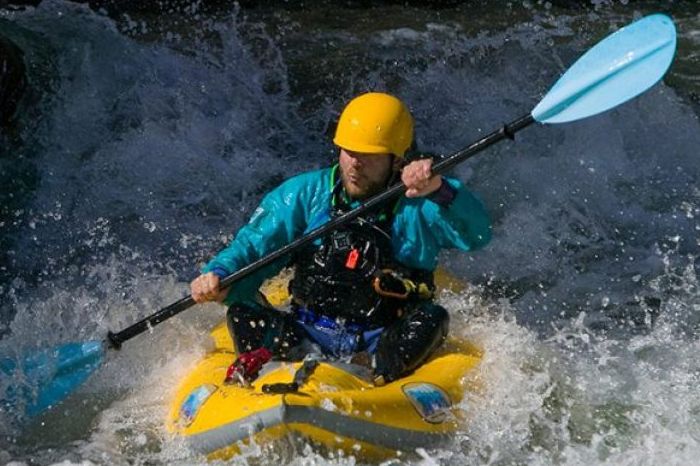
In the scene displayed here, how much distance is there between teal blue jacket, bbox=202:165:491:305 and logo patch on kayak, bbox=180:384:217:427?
48cm

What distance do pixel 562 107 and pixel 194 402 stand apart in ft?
5.89

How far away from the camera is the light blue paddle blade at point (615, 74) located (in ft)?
14.9

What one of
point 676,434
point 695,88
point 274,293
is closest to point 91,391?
point 274,293

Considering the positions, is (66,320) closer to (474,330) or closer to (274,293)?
(274,293)

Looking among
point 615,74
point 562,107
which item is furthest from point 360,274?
point 615,74

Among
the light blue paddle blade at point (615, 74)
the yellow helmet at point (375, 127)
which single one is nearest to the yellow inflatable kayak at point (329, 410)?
the yellow helmet at point (375, 127)

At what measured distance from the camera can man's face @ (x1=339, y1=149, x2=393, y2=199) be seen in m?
4.64

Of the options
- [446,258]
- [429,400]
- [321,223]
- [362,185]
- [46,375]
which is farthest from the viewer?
[446,258]

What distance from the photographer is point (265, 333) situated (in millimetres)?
4676

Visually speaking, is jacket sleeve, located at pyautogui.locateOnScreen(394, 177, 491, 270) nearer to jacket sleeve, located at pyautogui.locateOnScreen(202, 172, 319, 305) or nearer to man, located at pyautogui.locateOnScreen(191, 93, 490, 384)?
man, located at pyautogui.locateOnScreen(191, 93, 490, 384)

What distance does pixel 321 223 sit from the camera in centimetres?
480

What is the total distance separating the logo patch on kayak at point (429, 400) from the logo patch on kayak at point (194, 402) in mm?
705

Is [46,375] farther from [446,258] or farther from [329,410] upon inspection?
[446,258]

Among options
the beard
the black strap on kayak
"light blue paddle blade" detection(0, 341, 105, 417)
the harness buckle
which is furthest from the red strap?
"light blue paddle blade" detection(0, 341, 105, 417)
